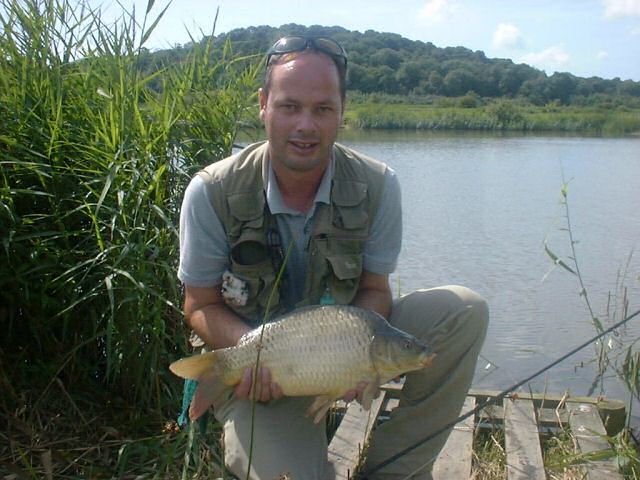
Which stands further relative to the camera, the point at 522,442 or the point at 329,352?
the point at 522,442

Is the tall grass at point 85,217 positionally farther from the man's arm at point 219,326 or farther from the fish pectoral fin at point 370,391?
the fish pectoral fin at point 370,391

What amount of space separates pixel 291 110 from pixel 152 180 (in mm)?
790

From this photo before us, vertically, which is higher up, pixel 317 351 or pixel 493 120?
pixel 317 351

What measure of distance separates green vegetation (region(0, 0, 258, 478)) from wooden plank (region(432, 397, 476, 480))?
96cm

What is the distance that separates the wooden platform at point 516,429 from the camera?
2801mm

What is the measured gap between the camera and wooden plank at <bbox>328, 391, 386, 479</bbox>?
2.74 metres

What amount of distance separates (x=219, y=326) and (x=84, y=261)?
A: 0.77m

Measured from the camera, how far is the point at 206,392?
2346mm

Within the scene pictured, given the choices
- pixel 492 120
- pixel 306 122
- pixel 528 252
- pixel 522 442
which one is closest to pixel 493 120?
pixel 492 120

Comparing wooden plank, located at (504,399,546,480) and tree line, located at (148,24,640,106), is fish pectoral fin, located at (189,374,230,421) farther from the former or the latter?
tree line, located at (148,24,640,106)

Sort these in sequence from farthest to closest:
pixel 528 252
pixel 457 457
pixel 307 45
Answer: pixel 528 252, pixel 457 457, pixel 307 45

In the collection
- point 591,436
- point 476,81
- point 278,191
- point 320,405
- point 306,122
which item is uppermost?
point 306,122

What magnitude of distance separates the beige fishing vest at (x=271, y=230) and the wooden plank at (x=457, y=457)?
29.3 inches

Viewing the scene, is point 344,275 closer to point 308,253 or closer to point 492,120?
point 308,253
